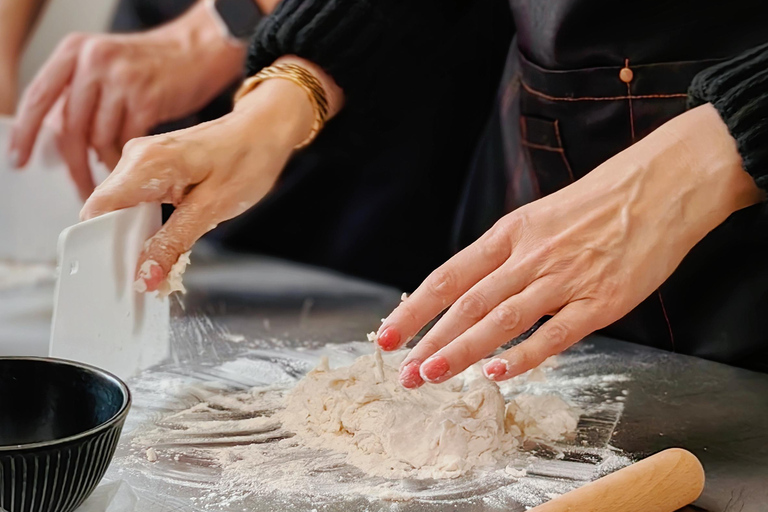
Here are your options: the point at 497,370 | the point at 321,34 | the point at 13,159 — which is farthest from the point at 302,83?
the point at 13,159

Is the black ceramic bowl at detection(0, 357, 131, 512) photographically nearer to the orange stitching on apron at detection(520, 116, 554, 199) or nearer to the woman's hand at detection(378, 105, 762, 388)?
the woman's hand at detection(378, 105, 762, 388)

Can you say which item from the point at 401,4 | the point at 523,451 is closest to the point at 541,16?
the point at 401,4

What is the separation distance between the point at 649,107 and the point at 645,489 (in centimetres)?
56

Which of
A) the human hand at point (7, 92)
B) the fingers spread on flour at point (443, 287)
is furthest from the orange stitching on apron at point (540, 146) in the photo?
the human hand at point (7, 92)

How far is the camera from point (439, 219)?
66.4 inches

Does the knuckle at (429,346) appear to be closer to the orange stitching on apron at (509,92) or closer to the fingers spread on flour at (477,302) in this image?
the fingers spread on flour at (477,302)

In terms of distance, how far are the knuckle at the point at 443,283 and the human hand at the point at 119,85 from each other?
2.76 feet

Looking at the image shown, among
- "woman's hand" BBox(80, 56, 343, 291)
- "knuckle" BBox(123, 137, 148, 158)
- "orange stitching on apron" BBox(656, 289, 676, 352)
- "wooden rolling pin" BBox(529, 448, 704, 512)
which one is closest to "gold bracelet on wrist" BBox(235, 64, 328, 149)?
"woman's hand" BBox(80, 56, 343, 291)

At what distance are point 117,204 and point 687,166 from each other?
2.08ft

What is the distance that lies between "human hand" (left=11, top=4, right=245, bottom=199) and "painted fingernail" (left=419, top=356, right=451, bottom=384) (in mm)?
912

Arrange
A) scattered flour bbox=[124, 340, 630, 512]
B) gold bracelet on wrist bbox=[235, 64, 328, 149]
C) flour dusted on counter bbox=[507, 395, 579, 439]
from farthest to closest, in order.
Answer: gold bracelet on wrist bbox=[235, 64, 328, 149]
flour dusted on counter bbox=[507, 395, 579, 439]
scattered flour bbox=[124, 340, 630, 512]

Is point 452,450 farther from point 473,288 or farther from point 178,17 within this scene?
point 178,17

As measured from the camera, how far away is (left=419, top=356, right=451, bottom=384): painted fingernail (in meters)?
0.78

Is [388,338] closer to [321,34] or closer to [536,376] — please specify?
[536,376]
